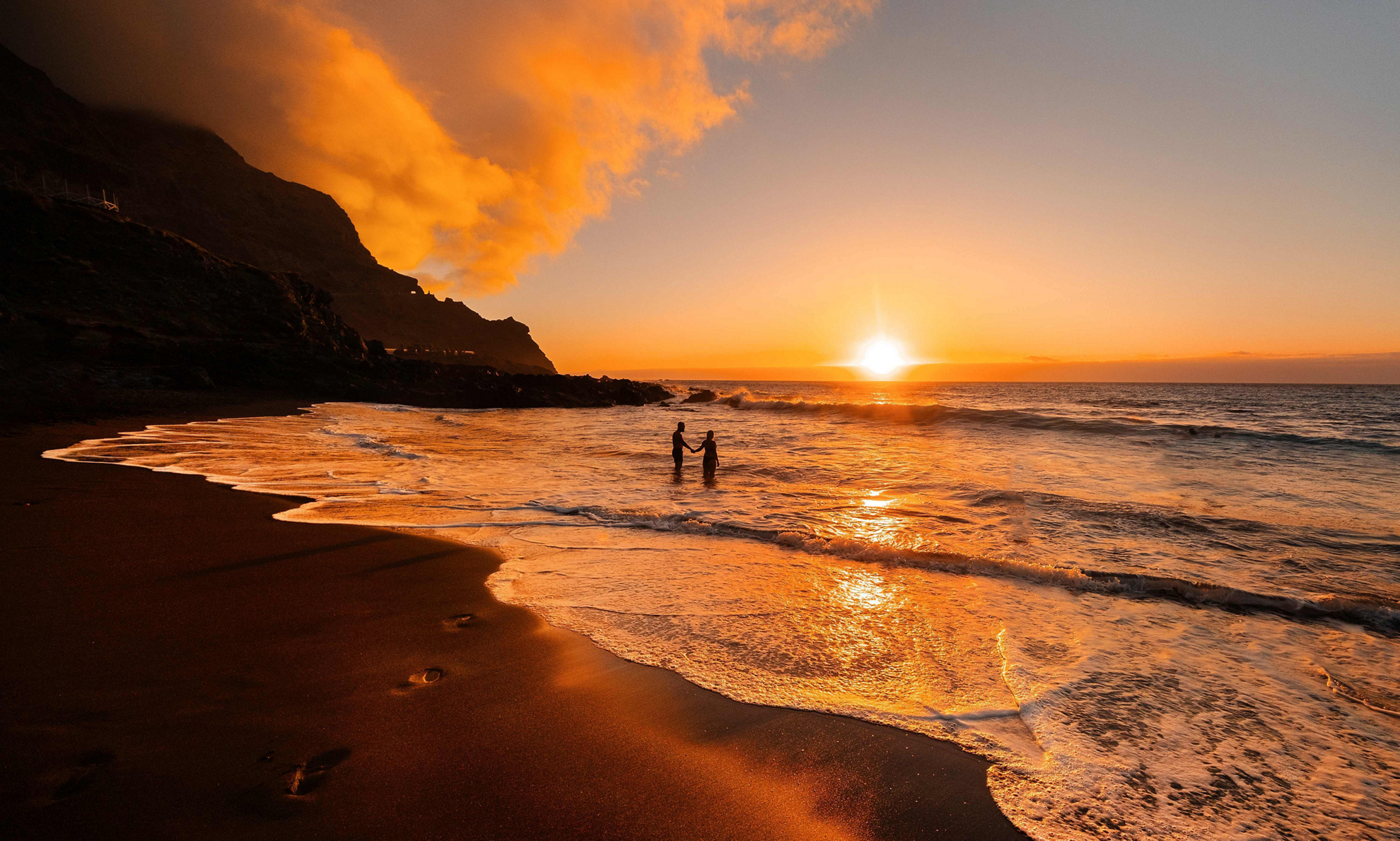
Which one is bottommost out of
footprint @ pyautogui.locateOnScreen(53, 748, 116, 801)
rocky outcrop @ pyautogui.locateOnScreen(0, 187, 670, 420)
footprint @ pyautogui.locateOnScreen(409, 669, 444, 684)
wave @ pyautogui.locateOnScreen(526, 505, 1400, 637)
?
wave @ pyautogui.locateOnScreen(526, 505, 1400, 637)

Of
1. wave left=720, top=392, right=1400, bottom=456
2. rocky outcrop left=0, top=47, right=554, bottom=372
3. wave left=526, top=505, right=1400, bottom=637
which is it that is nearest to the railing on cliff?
rocky outcrop left=0, top=47, right=554, bottom=372

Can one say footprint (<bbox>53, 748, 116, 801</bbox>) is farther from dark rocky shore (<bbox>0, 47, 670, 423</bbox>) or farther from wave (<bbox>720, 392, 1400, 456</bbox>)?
wave (<bbox>720, 392, 1400, 456</bbox>)

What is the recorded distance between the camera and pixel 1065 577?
622 centimetres

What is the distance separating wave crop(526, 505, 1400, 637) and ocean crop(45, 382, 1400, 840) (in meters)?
0.04

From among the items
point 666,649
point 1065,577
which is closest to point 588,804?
point 666,649

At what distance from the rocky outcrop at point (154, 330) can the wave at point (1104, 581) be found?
21369 mm

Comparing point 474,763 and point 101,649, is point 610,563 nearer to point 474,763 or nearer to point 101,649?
point 474,763

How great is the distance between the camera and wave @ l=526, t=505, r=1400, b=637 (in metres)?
5.55

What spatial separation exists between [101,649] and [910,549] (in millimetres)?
7984

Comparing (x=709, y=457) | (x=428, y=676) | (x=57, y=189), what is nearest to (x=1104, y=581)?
(x=428, y=676)

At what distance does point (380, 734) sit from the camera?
289 centimetres

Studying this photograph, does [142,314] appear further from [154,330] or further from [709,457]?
[709,457]

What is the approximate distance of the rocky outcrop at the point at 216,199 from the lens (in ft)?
228

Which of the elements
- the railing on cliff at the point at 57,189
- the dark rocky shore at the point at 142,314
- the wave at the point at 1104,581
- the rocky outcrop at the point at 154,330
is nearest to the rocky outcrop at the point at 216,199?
the dark rocky shore at the point at 142,314
